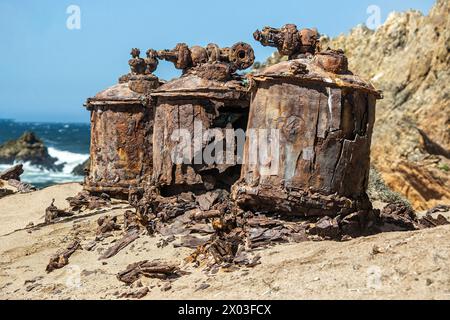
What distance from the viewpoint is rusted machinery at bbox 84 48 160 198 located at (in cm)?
1019

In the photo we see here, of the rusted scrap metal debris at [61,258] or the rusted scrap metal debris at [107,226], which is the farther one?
the rusted scrap metal debris at [107,226]

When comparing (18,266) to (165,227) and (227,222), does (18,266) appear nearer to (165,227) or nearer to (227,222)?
(165,227)

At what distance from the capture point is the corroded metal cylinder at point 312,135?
21.2 feet

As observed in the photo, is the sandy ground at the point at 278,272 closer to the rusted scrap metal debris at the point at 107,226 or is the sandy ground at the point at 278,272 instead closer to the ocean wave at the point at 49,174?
the rusted scrap metal debris at the point at 107,226

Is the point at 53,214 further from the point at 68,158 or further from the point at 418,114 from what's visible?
the point at 68,158

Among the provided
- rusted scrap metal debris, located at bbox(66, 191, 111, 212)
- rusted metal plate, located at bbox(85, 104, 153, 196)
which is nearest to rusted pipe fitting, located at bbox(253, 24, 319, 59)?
rusted metal plate, located at bbox(85, 104, 153, 196)

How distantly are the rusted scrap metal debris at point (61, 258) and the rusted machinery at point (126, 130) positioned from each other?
288 cm

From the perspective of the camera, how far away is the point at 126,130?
10219mm

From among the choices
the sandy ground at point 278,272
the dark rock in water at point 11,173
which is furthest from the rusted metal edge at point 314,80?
the dark rock in water at point 11,173

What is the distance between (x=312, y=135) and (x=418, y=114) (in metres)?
10.3

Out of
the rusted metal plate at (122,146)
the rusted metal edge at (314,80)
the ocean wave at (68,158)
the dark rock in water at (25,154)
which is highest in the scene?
the rusted metal edge at (314,80)
